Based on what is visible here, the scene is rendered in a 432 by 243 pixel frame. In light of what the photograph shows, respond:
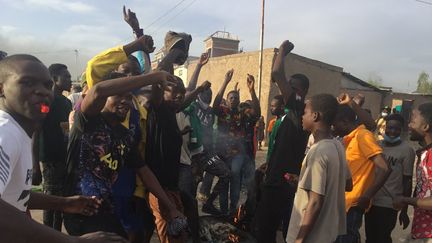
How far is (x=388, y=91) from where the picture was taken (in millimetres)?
21734

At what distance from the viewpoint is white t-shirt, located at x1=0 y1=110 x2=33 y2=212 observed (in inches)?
55.2

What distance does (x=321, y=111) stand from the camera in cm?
283

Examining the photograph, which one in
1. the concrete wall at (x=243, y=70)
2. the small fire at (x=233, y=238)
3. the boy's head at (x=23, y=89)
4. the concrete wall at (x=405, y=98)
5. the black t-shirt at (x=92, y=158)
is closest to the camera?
the boy's head at (x=23, y=89)

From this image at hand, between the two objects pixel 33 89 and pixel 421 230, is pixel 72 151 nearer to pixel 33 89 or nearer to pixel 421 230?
pixel 33 89

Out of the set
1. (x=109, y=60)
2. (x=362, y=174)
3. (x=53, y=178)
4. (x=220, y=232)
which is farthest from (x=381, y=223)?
(x=53, y=178)

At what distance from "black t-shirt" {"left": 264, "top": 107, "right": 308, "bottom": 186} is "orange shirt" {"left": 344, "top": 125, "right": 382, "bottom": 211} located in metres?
0.49

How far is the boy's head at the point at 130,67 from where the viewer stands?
11.2 feet

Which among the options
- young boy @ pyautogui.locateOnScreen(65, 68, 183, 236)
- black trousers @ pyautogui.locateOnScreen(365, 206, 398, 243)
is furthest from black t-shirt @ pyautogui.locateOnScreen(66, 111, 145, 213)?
black trousers @ pyautogui.locateOnScreen(365, 206, 398, 243)

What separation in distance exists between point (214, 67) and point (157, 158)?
742 inches

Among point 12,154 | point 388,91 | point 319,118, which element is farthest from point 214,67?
point 12,154

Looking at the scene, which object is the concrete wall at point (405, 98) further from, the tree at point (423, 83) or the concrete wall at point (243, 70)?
the tree at point (423, 83)

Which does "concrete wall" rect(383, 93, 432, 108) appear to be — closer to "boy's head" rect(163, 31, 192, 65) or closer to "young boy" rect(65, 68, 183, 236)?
"boy's head" rect(163, 31, 192, 65)

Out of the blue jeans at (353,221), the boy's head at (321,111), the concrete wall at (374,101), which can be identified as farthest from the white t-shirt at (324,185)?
the concrete wall at (374,101)

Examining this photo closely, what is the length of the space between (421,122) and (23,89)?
2795mm
